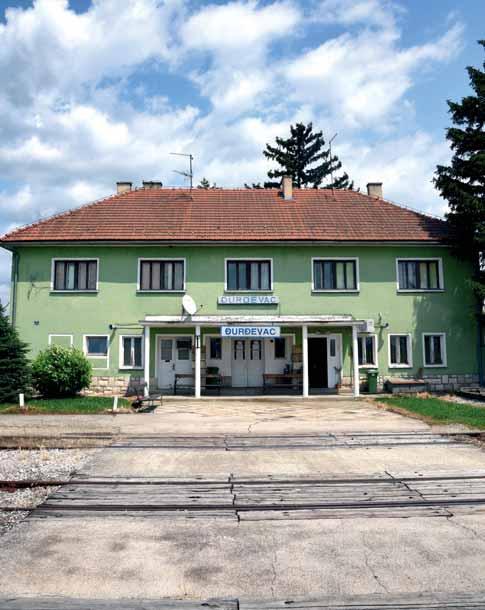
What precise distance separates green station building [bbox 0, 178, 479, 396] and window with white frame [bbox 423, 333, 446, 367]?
43 millimetres

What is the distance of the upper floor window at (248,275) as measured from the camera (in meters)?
20.6

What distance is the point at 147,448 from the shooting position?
10.1m

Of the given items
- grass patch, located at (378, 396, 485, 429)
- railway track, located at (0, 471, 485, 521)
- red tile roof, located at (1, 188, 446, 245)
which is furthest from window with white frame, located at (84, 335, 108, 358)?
railway track, located at (0, 471, 485, 521)

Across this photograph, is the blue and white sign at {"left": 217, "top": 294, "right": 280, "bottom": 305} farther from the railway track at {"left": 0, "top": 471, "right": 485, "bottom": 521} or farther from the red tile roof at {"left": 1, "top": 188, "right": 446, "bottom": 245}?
the railway track at {"left": 0, "top": 471, "right": 485, "bottom": 521}

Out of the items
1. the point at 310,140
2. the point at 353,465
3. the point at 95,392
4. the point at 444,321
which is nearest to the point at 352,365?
the point at 444,321

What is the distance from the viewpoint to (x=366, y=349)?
2053 cm

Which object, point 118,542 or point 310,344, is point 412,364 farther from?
point 118,542

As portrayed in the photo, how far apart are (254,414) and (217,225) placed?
31.6 ft

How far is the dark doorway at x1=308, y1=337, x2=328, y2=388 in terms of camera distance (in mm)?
20703

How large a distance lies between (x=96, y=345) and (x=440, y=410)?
13393 mm

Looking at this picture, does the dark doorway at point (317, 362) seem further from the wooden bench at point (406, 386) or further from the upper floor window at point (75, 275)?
the upper floor window at point (75, 275)

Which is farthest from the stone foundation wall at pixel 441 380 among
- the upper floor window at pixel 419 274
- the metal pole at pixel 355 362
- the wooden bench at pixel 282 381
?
the upper floor window at pixel 419 274

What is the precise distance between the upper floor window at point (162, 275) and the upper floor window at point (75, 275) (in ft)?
6.65

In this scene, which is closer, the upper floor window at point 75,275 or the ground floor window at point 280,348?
the upper floor window at point 75,275
